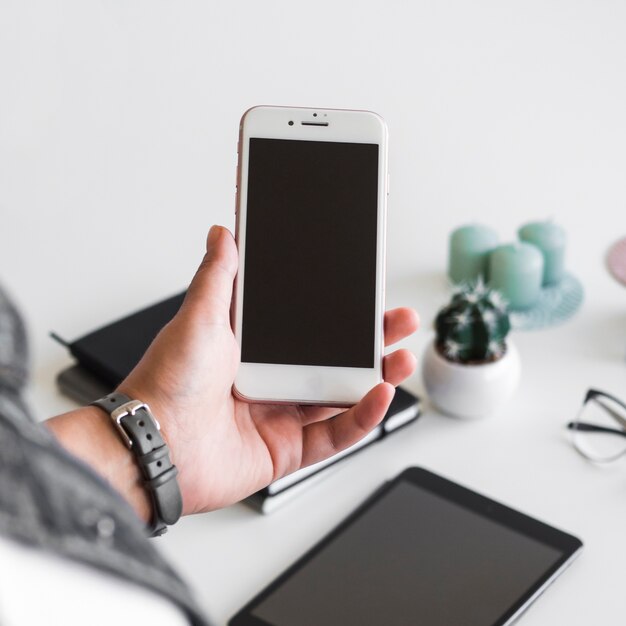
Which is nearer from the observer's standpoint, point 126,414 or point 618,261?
point 126,414

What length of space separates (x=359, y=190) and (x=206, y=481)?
0.32 metres

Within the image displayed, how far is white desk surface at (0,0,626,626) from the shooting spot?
42.2 inches

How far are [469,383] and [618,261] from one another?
304 mm

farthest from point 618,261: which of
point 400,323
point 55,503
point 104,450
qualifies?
point 55,503

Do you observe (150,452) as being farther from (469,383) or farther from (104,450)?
(469,383)

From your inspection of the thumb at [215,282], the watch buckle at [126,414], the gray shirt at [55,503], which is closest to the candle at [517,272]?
the thumb at [215,282]

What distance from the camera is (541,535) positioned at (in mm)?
1013

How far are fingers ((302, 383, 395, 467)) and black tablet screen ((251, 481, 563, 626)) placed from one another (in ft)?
0.36

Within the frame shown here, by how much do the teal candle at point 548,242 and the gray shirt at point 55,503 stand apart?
1.01 m

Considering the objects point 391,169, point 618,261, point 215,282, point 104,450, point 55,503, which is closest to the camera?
point 55,503

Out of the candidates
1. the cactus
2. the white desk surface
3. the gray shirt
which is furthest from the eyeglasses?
the gray shirt

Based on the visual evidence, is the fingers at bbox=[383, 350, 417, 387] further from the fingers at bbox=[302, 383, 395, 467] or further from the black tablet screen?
the black tablet screen

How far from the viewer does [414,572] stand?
97 cm

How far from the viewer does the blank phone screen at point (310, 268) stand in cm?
96
